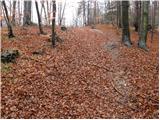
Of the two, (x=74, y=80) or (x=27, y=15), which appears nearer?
(x=74, y=80)

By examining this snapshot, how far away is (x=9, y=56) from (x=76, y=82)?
397cm

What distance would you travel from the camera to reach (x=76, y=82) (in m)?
13.4

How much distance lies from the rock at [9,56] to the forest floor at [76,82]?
12.3 inches

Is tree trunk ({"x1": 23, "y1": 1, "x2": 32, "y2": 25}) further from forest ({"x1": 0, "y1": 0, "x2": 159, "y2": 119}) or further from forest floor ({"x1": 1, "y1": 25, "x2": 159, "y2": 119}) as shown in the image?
forest floor ({"x1": 1, "y1": 25, "x2": 159, "y2": 119})

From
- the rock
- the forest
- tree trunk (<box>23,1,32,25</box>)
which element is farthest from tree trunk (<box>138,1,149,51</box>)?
the rock

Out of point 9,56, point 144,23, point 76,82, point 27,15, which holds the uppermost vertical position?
point 27,15

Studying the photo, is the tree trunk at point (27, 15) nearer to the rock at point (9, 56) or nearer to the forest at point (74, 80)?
the forest at point (74, 80)

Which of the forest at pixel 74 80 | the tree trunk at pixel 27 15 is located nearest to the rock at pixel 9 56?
the forest at pixel 74 80

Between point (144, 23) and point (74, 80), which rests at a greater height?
point (144, 23)

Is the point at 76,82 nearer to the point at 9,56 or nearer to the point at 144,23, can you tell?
the point at 9,56

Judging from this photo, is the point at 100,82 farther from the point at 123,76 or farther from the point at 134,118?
the point at 134,118

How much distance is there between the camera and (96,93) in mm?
12570

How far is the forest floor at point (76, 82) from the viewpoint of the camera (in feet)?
36.2

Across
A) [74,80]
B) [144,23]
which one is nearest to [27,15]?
[144,23]
